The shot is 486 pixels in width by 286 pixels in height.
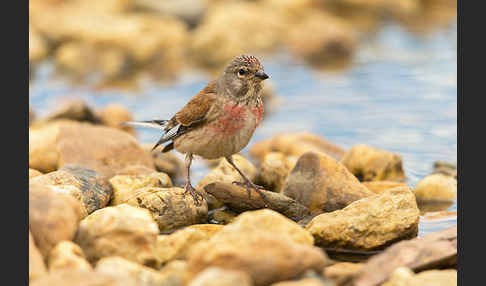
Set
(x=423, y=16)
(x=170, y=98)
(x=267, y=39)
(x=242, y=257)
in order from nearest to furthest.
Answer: (x=242, y=257) → (x=170, y=98) → (x=267, y=39) → (x=423, y=16)

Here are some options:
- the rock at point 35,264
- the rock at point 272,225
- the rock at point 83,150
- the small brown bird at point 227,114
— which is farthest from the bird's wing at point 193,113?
the rock at point 35,264

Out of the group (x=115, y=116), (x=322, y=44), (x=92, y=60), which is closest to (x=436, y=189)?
(x=115, y=116)

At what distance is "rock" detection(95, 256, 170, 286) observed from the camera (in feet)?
14.6

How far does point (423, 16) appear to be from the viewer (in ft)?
57.7

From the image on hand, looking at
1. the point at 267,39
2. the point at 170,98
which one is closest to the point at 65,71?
the point at 170,98

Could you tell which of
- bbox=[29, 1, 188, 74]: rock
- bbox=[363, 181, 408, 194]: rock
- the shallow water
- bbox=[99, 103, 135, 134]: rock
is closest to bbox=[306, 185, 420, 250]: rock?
bbox=[363, 181, 408, 194]: rock

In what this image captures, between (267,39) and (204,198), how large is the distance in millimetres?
9258

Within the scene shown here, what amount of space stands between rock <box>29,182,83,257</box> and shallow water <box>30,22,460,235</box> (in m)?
4.23

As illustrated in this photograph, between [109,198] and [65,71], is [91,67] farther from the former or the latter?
[109,198]

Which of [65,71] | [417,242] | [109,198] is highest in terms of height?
[417,242]

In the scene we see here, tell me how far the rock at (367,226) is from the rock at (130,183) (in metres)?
1.91

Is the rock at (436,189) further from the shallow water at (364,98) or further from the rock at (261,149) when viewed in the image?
the rock at (261,149)

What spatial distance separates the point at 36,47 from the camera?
49.5ft

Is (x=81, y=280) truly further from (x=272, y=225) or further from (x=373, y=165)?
(x=373, y=165)
